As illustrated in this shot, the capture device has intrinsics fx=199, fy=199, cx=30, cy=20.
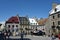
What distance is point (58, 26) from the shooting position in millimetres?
65688

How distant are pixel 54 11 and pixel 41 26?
77.2 feet

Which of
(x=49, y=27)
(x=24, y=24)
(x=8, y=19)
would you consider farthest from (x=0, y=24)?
(x=49, y=27)

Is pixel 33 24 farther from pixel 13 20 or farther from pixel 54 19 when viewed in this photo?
pixel 54 19

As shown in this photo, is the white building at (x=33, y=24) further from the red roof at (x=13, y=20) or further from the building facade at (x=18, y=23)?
the red roof at (x=13, y=20)

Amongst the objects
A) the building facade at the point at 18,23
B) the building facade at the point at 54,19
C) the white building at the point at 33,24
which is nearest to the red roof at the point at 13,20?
the building facade at the point at 18,23

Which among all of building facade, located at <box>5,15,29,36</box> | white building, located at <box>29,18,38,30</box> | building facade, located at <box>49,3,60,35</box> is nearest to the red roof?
→ building facade, located at <box>5,15,29,36</box>

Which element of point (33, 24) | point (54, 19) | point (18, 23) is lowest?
point (33, 24)

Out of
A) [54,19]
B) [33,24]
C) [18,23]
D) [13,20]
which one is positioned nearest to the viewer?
[54,19]

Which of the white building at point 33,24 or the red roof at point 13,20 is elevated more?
the red roof at point 13,20

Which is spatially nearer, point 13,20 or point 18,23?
point 18,23

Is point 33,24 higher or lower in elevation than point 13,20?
lower

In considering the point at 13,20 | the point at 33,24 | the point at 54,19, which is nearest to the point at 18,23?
the point at 13,20

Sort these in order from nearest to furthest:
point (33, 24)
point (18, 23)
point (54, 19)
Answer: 1. point (54, 19)
2. point (18, 23)
3. point (33, 24)

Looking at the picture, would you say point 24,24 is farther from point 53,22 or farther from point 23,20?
point 53,22
